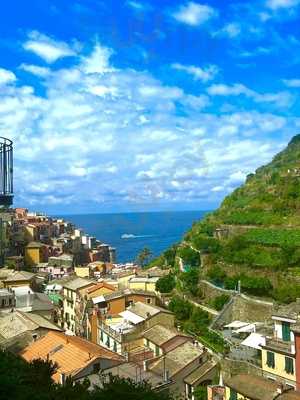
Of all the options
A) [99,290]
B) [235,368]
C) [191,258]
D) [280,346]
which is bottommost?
[235,368]

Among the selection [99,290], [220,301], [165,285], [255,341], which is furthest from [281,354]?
[99,290]

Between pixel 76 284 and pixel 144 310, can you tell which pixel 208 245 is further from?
pixel 76 284

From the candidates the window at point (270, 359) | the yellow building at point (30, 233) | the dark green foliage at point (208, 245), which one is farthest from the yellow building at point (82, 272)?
the window at point (270, 359)

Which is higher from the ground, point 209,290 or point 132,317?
point 209,290

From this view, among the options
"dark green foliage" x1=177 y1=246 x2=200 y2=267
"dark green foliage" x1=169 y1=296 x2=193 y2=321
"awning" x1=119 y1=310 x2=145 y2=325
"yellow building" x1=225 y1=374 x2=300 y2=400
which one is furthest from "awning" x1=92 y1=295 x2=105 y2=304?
"yellow building" x1=225 y1=374 x2=300 y2=400

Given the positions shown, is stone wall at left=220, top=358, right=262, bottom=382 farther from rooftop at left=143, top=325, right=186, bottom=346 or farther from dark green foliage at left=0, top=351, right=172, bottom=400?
dark green foliage at left=0, top=351, right=172, bottom=400

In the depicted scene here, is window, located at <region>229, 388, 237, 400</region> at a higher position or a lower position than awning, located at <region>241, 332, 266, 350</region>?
lower

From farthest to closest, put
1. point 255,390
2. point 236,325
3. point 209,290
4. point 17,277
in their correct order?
point 17,277 < point 209,290 < point 236,325 < point 255,390

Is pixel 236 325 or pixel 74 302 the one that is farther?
pixel 74 302
